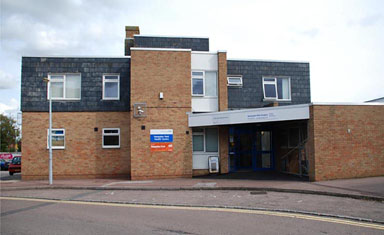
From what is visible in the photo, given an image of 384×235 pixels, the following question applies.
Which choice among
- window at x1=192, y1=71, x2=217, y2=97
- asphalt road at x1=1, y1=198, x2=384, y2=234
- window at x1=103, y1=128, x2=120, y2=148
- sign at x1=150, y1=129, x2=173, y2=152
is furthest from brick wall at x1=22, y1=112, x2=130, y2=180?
asphalt road at x1=1, y1=198, x2=384, y2=234

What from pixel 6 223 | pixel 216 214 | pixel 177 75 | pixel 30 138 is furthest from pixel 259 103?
pixel 6 223

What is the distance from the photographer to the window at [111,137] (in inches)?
740

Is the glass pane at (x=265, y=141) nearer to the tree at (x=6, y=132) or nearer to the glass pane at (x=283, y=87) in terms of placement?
the glass pane at (x=283, y=87)

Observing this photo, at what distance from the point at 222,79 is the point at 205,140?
337 centimetres

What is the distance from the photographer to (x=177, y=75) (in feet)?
57.4

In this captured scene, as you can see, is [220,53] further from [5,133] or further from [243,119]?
[5,133]

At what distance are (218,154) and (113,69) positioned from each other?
24.4 ft

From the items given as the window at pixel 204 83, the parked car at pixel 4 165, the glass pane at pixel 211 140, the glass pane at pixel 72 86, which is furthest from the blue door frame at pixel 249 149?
the parked car at pixel 4 165

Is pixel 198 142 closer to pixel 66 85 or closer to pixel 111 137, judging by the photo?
pixel 111 137

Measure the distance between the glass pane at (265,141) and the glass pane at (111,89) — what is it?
27.9 ft

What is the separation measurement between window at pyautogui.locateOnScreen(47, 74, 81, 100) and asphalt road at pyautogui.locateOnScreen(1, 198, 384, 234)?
934 cm

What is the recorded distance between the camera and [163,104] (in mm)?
17391

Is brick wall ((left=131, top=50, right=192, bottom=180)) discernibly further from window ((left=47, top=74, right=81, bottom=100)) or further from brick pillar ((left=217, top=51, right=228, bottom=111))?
window ((left=47, top=74, right=81, bottom=100))

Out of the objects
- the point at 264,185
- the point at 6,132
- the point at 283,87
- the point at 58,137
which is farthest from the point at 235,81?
the point at 6,132
